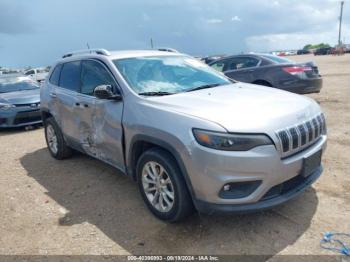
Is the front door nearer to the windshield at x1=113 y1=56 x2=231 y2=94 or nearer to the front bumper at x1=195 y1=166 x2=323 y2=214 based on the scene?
the windshield at x1=113 y1=56 x2=231 y2=94

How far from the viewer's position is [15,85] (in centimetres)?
980

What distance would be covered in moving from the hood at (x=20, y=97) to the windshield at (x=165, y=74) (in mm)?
5584

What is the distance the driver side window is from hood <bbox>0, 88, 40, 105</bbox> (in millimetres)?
4680

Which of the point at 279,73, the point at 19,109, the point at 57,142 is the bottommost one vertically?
the point at 57,142

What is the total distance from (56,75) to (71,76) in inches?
28.2

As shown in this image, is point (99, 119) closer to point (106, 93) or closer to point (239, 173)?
point (106, 93)

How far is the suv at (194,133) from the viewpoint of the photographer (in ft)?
8.63

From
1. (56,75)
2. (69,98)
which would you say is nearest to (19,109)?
(56,75)

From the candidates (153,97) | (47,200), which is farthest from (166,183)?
(47,200)

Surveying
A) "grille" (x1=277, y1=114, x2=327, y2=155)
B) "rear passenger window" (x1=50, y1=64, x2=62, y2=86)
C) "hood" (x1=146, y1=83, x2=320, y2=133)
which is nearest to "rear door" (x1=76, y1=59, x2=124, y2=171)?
"hood" (x1=146, y1=83, x2=320, y2=133)

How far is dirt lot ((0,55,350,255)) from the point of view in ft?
9.52

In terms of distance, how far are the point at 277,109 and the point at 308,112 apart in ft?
1.43

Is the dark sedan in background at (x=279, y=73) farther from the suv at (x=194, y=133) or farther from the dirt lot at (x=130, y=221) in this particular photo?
the suv at (x=194, y=133)

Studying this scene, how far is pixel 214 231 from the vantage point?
3.07 m
